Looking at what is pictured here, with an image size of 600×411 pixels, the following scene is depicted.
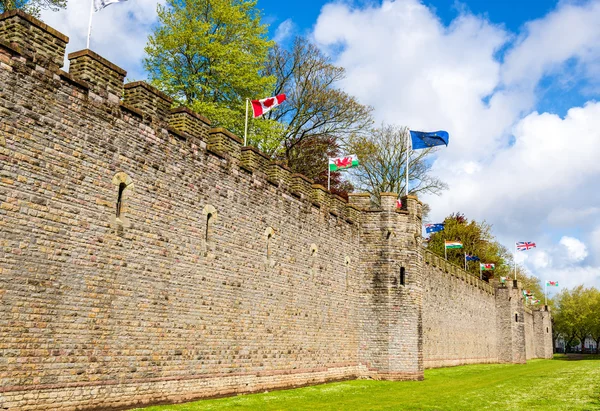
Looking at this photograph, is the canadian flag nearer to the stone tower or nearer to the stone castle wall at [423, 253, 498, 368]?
the stone tower

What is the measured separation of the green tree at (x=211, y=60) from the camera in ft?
102

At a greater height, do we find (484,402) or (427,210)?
(427,210)

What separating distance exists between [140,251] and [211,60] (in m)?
20.8

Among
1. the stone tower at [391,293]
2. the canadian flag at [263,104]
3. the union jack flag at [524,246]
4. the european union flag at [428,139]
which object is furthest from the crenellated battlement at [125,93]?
the union jack flag at [524,246]

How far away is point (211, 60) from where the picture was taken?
31766 mm

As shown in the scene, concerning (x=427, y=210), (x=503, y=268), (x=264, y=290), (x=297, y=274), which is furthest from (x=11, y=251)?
(x=503, y=268)

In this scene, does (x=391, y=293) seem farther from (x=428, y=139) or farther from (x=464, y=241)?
(x=464, y=241)

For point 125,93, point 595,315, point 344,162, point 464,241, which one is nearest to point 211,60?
point 344,162

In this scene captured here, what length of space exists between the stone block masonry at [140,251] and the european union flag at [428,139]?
6.28 metres

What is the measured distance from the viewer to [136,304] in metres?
12.6

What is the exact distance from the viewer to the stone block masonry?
10.3 metres

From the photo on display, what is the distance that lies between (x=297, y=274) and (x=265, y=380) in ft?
12.0

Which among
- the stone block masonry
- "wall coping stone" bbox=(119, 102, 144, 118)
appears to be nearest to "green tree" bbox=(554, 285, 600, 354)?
the stone block masonry

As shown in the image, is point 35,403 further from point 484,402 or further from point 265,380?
point 484,402
